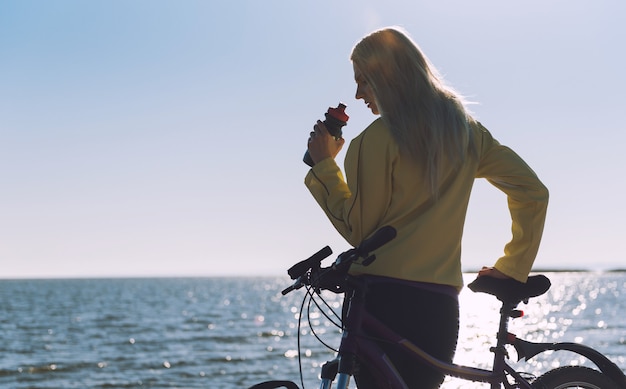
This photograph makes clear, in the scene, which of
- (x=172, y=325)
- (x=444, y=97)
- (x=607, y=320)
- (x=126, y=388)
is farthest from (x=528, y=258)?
(x=607, y=320)

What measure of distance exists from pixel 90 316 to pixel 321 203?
2009 inches

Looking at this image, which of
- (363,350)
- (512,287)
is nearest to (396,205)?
(363,350)

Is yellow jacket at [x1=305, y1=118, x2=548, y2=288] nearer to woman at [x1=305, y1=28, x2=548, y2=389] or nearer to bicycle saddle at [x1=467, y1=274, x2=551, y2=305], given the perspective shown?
woman at [x1=305, y1=28, x2=548, y2=389]

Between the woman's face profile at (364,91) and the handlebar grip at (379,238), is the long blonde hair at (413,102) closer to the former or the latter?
the woman's face profile at (364,91)

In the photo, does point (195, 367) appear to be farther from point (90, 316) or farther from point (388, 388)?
point (90, 316)

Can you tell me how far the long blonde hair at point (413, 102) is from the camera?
2.43 metres

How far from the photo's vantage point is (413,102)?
96.6 inches

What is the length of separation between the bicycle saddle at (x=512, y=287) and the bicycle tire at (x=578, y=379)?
38cm

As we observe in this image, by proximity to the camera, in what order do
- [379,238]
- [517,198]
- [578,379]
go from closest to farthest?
1. [379,238]
2. [517,198]
3. [578,379]

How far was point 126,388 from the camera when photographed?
19641 millimetres

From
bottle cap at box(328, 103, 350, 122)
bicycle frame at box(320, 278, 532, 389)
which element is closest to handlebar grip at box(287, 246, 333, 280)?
bicycle frame at box(320, 278, 532, 389)

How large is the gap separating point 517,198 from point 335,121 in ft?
2.33

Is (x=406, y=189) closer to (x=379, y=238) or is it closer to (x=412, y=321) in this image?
(x=379, y=238)

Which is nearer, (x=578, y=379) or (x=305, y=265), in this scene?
(x=305, y=265)
